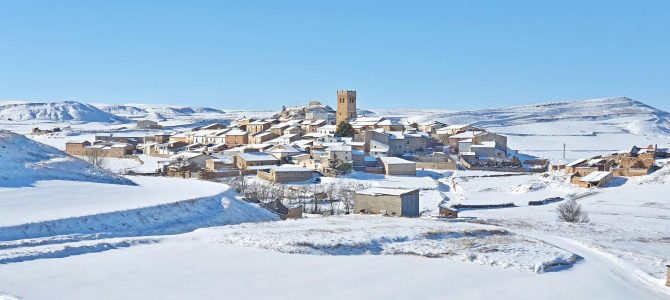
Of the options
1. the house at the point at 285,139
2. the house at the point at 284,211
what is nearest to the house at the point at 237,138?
the house at the point at 285,139

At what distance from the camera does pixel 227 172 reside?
50.2 meters

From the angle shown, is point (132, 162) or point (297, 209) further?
point (132, 162)

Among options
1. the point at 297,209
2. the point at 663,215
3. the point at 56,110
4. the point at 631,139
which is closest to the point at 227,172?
the point at 297,209

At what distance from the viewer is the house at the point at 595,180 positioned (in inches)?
1694

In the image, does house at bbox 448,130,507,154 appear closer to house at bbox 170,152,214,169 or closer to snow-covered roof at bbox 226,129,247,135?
snow-covered roof at bbox 226,129,247,135

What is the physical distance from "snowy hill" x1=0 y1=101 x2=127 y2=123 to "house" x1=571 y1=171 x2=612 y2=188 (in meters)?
145

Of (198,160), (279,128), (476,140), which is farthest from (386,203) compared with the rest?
(279,128)

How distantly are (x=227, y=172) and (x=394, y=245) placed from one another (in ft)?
103

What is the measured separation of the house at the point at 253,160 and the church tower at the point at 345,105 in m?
29.7

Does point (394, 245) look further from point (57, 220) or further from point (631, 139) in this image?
point (631, 139)

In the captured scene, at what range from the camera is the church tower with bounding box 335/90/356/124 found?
276 ft

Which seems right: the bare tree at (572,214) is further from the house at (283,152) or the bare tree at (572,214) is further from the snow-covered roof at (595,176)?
the house at (283,152)

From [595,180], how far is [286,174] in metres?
19.8

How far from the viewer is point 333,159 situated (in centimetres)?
5259
